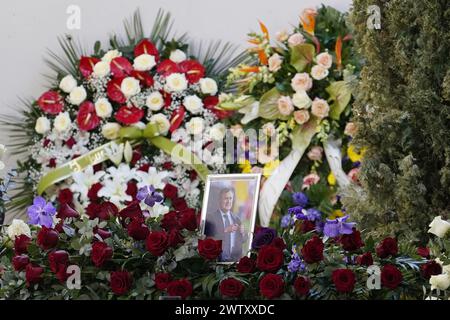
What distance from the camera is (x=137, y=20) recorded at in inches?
190

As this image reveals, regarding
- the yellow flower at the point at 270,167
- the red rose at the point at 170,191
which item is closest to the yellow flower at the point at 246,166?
the yellow flower at the point at 270,167

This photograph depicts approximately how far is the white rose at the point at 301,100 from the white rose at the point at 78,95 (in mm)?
1148

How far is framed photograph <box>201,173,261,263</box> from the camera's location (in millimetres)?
1876

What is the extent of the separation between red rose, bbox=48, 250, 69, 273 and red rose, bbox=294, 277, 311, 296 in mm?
483

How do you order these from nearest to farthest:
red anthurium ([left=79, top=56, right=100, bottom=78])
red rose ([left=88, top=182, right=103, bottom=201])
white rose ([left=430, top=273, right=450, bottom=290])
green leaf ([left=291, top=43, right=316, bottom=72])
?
white rose ([left=430, top=273, right=450, bottom=290]) → green leaf ([left=291, top=43, right=316, bottom=72]) → red rose ([left=88, top=182, right=103, bottom=201]) → red anthurium ([left=79, top=56, right=100, bottom=78])

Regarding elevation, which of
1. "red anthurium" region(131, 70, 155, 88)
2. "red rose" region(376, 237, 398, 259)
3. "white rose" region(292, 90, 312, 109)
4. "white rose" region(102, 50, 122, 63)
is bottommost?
"red rose" region(376, 237, 398, 259)

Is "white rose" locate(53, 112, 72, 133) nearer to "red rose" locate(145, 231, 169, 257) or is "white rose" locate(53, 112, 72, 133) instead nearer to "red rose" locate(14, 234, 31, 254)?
"red rose" locate(14, 234, 31, 254)

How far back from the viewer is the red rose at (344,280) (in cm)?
168

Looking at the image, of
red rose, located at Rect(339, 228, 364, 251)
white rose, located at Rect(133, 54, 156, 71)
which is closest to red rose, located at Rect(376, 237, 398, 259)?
red rose, located at Rect(339, 228, 364, 251)

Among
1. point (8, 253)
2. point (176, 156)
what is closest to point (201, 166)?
point (176, 156)

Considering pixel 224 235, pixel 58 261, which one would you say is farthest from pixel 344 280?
pixel 58 261

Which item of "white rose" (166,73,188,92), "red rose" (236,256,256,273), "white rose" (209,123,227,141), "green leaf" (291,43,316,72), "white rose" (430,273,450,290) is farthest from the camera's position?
"white rose" (166,73,188,92)

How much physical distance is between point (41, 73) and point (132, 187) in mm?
1163

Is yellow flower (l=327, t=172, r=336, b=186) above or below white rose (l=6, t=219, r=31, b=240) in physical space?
above
